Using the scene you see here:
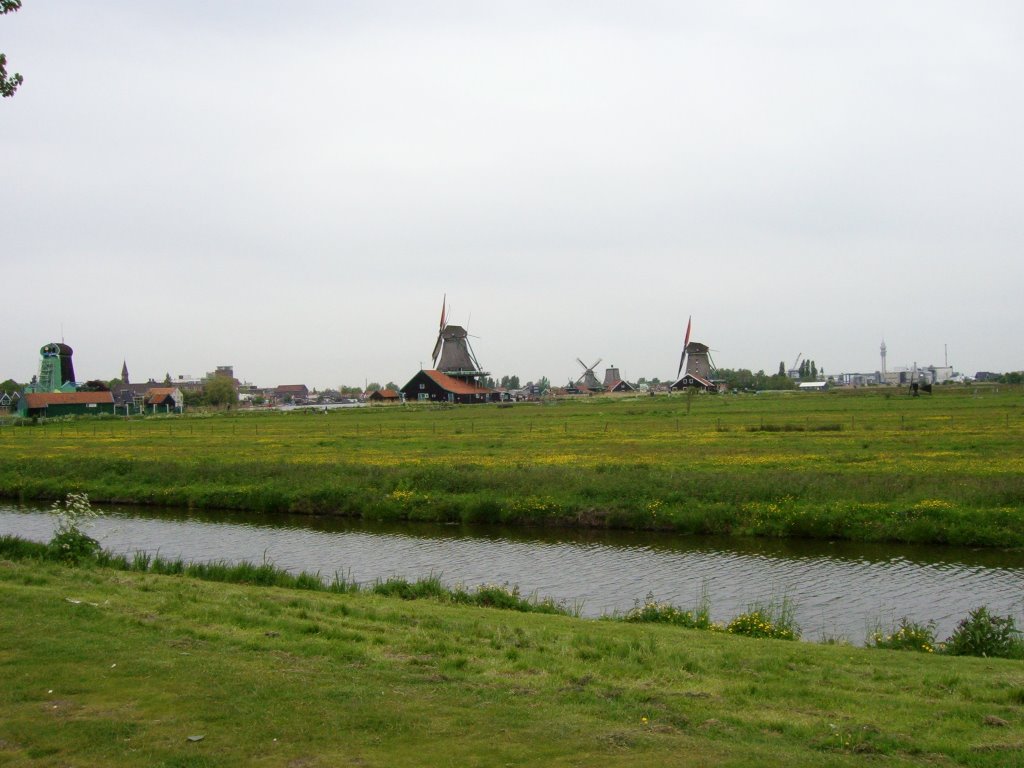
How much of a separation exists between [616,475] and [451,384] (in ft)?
319

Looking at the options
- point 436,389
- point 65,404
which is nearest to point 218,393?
point 65,404

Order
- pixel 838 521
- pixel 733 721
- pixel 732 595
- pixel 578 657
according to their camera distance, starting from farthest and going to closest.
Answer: pixel 838 521 < pixel 732 595 < pixel 578 657 < pixel 733 721

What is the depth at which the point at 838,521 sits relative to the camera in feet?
80.8

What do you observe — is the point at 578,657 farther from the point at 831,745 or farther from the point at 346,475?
the point at 346,475

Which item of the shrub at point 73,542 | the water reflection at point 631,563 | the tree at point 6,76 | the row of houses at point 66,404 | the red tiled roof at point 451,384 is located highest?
the tree at point 6,76

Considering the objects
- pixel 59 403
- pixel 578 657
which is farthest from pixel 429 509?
pixel 59 403

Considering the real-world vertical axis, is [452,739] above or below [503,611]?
above

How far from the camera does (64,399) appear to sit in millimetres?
108188

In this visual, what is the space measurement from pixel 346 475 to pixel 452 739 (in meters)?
28.7

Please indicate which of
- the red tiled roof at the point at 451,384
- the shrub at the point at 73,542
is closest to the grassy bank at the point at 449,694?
the shrub at the point at 73,542

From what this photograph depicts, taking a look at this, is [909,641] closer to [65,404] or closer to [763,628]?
[763,628]

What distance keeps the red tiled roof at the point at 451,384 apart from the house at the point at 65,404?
142ft

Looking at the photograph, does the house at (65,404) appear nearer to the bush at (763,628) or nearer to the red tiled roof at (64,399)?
the red tiled roof at (64,399)

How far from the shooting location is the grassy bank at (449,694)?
6.61 m
